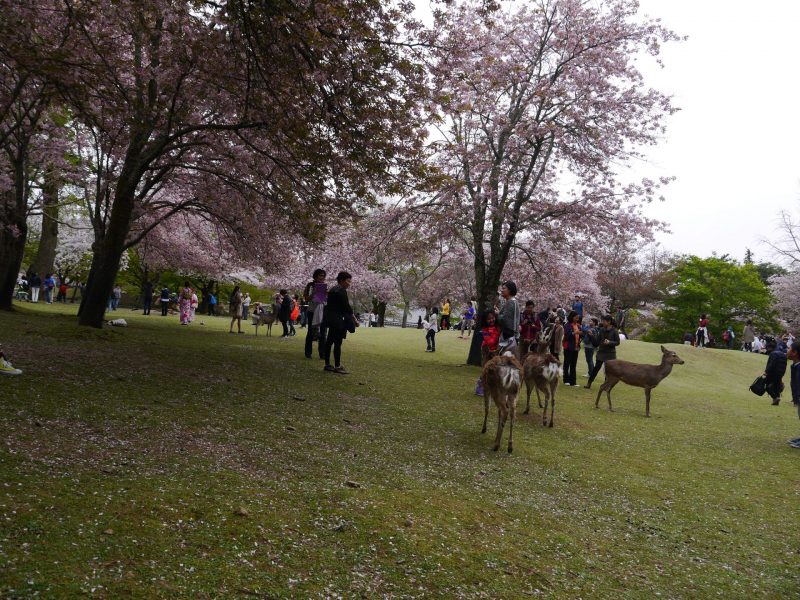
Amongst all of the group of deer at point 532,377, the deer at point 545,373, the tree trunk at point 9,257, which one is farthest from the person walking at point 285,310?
the deer at point 545,373

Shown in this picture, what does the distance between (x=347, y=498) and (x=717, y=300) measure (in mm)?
49269

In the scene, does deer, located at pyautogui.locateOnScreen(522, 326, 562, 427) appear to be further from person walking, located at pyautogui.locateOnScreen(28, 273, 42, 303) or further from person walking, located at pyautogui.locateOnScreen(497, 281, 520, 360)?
person walking, located at pyautogui.locateOnScreen(28, 273, 42, 303)

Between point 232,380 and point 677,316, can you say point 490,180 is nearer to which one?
point 232,380

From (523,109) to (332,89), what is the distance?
10204 mm

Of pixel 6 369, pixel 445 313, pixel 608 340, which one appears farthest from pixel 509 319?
pixel 445 313

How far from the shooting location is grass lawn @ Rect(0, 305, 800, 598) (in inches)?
133

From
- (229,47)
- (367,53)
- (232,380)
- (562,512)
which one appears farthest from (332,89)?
(562,512)

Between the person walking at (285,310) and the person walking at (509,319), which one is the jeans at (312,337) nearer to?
the person walking at (509,319)

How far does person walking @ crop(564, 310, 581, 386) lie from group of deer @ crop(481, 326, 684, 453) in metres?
1.30

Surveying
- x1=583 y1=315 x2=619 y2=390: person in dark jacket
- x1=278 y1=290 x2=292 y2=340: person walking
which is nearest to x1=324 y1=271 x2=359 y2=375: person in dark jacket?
x1=583 y1=315 x2=619 y2=390: person in dark jacket

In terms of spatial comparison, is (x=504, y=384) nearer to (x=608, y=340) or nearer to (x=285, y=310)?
(x=608, y=340)

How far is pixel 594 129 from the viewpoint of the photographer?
16.6m

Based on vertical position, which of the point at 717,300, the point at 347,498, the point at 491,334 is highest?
the point at 717,300

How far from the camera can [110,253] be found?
45.4 feet
